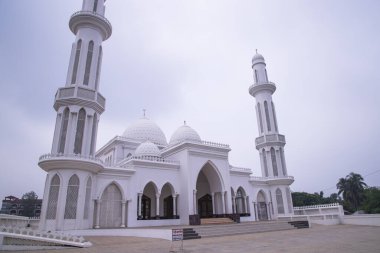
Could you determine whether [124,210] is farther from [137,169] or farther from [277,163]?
[277,163]

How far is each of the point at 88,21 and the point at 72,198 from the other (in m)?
13.3

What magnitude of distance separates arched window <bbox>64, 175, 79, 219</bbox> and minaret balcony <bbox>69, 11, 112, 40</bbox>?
469 inches

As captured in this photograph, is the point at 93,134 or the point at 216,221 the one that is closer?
the point at 93,134

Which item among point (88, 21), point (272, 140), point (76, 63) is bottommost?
point (272, 140)

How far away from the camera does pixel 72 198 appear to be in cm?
1634

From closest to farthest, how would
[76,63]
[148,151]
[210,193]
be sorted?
[76,63]
[148,151]
[210,193]

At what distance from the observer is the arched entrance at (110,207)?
744 inches

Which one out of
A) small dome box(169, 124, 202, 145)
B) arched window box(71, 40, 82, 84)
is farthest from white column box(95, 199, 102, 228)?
small dome box(169, 124, 202, 145)

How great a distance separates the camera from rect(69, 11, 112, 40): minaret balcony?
20297 mm

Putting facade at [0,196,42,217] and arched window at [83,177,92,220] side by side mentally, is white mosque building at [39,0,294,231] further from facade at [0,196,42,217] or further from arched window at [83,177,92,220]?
facade at [0,196,42,217]

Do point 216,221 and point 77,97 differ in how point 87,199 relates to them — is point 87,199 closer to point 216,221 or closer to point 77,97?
point 77,97

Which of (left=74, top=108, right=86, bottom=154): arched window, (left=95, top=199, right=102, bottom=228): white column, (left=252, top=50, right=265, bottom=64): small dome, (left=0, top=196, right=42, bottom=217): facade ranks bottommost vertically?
(left=95, top=199, right=102, bottom=228): white column

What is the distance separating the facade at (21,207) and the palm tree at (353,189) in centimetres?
5893

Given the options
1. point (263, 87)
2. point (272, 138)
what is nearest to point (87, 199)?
point (272, 138)
